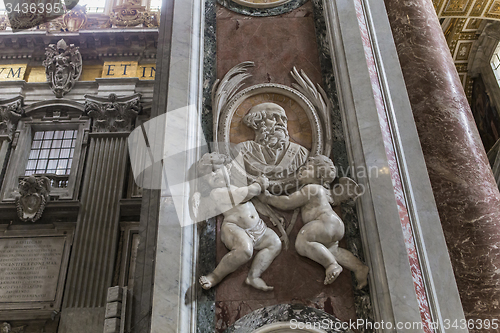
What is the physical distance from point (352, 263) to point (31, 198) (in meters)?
8.54

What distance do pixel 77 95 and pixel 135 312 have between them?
932cm

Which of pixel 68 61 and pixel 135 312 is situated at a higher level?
pixel 68 61

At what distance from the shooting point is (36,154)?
11555 millimetres

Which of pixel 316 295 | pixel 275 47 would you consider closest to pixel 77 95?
pixel 275 47

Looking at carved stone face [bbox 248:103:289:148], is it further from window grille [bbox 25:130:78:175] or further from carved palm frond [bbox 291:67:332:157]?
window grille [bbox 25:130:78:175]

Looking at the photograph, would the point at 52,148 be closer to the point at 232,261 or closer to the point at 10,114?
the point at 10,114

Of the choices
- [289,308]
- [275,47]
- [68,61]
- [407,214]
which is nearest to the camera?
[289,308]

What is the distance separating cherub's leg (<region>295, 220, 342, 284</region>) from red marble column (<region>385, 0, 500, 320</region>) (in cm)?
143

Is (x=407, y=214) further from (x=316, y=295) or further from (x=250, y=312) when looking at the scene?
(x=250, y=312)

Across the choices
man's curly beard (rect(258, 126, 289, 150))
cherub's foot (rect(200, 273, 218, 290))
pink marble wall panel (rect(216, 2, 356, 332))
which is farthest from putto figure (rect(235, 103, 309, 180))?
cherub's foot (rect(200, 273, 218, 290))

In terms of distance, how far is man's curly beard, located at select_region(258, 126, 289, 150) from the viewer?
16.0 feet

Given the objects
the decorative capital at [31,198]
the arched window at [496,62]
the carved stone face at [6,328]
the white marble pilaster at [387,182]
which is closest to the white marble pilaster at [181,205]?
the white marble pilaster at [387,182]

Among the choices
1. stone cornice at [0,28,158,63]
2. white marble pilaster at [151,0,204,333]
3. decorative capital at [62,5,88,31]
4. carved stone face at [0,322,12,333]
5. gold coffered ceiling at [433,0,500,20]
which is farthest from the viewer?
decorative capital at [62,5,88,31]

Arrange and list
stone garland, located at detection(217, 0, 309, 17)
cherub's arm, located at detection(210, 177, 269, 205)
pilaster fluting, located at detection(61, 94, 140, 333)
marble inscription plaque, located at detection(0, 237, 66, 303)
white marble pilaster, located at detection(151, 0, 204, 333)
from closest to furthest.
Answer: white marble pilaster, located at detection(151, 0, 204, 333) < cherub's arm, located at detection(210, 177, 269, 205) < stone garland, located at detection(217, 0, 309, 17) < pilaster fluting, located at detection(61, 94, 140, 333) < marble inscription plaque, located at detection(0, 237, 66, 303)
